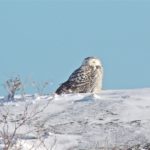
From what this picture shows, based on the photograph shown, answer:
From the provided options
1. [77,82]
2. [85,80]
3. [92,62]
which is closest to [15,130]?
[77,82]

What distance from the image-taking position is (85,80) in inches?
528

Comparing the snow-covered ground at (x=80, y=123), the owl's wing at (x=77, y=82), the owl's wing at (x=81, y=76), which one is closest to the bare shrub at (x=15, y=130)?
the snow-covered ground at (x=80, y=123)

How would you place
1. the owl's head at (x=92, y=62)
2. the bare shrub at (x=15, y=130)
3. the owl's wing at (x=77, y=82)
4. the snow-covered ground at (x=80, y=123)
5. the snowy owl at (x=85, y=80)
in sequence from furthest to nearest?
the owl's head at (x=92, y=62) < the snowy owl at (x=85, y=80) < the owl's wing at (x=77, y=82) < the snow-covered ground at (x=80, y=123) < the bare shrub at (x=15, y=130)

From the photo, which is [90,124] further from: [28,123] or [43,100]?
[43,100]

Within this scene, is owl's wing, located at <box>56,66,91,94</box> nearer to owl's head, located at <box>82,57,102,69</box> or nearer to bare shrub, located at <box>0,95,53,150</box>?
owl's head, located at <box>82,57,102,69</box>

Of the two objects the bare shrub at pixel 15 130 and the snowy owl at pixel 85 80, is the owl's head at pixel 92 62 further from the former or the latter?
the bare shrub at pixel 15 130

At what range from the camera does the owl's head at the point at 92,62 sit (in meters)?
14.3

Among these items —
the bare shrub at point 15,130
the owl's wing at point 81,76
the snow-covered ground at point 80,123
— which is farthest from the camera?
the owl's wing at point 81,76

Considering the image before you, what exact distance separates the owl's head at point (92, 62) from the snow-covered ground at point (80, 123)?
11.9ft

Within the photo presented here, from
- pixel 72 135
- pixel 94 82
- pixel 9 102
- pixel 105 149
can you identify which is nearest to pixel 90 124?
pixel 72 135

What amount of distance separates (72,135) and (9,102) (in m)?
2.36

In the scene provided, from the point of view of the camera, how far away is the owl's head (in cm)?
1432

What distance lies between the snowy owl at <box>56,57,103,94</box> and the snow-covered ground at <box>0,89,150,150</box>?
228 cm

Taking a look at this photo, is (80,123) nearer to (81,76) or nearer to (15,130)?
(15,130)
